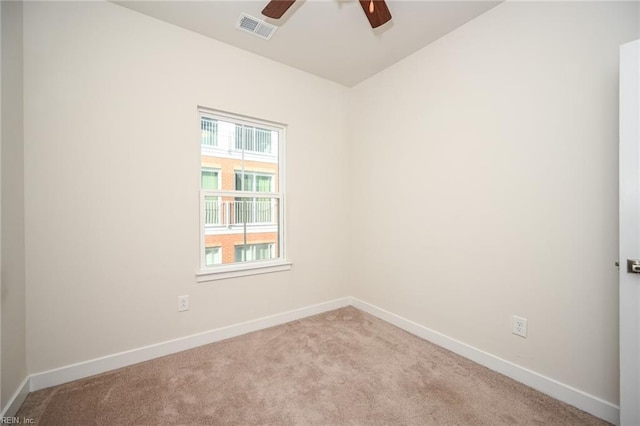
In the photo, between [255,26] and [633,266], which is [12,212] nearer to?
[255,26]

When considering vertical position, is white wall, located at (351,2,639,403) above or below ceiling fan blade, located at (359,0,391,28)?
below

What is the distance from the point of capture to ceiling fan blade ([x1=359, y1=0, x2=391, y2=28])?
1650 millimetres

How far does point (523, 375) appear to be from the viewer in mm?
1882

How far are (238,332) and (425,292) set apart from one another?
1791 mm

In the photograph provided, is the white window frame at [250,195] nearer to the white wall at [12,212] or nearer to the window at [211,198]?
the window at [211,198]

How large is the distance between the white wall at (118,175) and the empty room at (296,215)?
15 mm

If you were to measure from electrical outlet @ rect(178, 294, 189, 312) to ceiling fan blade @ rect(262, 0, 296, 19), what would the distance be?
226 cm

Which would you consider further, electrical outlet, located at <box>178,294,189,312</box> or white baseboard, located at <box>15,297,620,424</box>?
electrical outlet, located at <box>178,294,189,312</box>

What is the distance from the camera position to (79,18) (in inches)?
76.7

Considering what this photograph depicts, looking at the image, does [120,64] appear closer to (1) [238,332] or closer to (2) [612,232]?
(1) [238,332]

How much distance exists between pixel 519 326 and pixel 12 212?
336 centimetres

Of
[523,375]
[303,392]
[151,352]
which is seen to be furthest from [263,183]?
[523,375]

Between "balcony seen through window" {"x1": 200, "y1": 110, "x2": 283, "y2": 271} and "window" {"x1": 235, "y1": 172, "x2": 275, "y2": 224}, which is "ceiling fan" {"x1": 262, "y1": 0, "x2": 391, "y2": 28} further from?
"window" {"x1": 235, "y1": 172, "x2": 275, "y2": 224}

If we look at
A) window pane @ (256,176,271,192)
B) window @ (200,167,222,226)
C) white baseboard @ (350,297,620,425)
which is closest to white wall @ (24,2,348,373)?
window @ (200,167,222,226)
